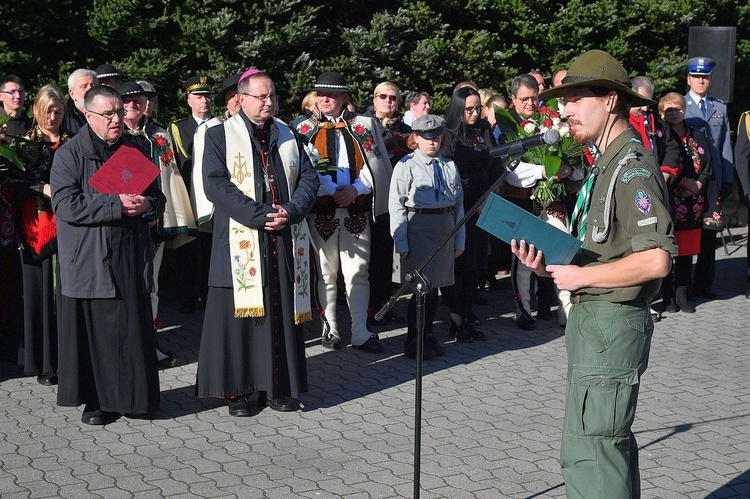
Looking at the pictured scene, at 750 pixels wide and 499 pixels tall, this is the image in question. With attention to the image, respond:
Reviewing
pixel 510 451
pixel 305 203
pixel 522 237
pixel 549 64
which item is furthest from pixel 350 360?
pixel 549 64

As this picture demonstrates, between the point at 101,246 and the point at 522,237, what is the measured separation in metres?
3.56

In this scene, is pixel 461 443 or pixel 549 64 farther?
pixel 549 64

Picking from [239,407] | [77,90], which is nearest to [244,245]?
[239,407]

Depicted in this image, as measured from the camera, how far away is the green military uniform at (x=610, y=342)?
14.4 ft

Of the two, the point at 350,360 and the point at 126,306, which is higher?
the point at 126,306

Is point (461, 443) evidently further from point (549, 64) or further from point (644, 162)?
point (549, 64)

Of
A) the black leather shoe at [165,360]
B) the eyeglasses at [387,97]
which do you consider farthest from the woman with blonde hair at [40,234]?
the eyeglasses at [387,97]

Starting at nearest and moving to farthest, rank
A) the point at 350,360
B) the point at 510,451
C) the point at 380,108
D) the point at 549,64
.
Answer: the point at 510,451 → the point at 350,360 → the point at 380,108 → the point at 549,64

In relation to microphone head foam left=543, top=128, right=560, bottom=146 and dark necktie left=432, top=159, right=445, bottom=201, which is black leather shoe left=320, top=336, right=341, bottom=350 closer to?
dark necktie left=432, top=159, right=445, bottom=201

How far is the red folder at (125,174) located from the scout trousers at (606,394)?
3648 mm

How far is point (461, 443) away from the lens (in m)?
6.76

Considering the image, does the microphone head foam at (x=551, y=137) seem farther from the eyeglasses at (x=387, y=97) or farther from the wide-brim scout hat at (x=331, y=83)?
the eyeglasses at (x=387, y=97)

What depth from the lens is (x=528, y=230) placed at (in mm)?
4410

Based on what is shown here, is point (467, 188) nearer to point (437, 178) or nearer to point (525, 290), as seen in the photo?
point (437, 178)
